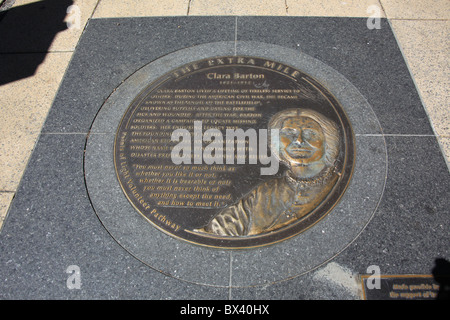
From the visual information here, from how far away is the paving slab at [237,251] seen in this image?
9.32 feet

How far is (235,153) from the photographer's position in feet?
11.1

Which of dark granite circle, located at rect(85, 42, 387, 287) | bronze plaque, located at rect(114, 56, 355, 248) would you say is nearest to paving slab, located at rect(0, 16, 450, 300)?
dark granite circle, located at rect(85, 42, 387, 287)

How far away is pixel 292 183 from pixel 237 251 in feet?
2.61

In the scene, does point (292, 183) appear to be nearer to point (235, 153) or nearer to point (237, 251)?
point (235, 153)

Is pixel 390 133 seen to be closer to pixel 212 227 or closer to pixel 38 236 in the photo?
pixel 212 227

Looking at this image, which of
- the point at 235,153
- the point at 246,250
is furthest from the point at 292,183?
the point at 246,250

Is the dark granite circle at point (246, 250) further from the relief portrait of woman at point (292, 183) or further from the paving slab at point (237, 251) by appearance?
the relief portrait of woman at point (292, 183)

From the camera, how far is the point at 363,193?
3203mm

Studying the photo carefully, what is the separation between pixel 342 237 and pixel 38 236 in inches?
107

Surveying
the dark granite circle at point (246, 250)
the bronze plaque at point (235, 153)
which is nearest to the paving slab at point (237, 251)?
the dark granite circle at point (246, 250)

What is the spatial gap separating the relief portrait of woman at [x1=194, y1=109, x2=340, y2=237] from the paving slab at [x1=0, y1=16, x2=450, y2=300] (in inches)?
8.0

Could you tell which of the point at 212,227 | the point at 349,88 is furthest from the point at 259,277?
the point at 349,88

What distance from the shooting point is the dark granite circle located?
2881mm

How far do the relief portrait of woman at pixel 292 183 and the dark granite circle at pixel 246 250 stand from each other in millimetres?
184
